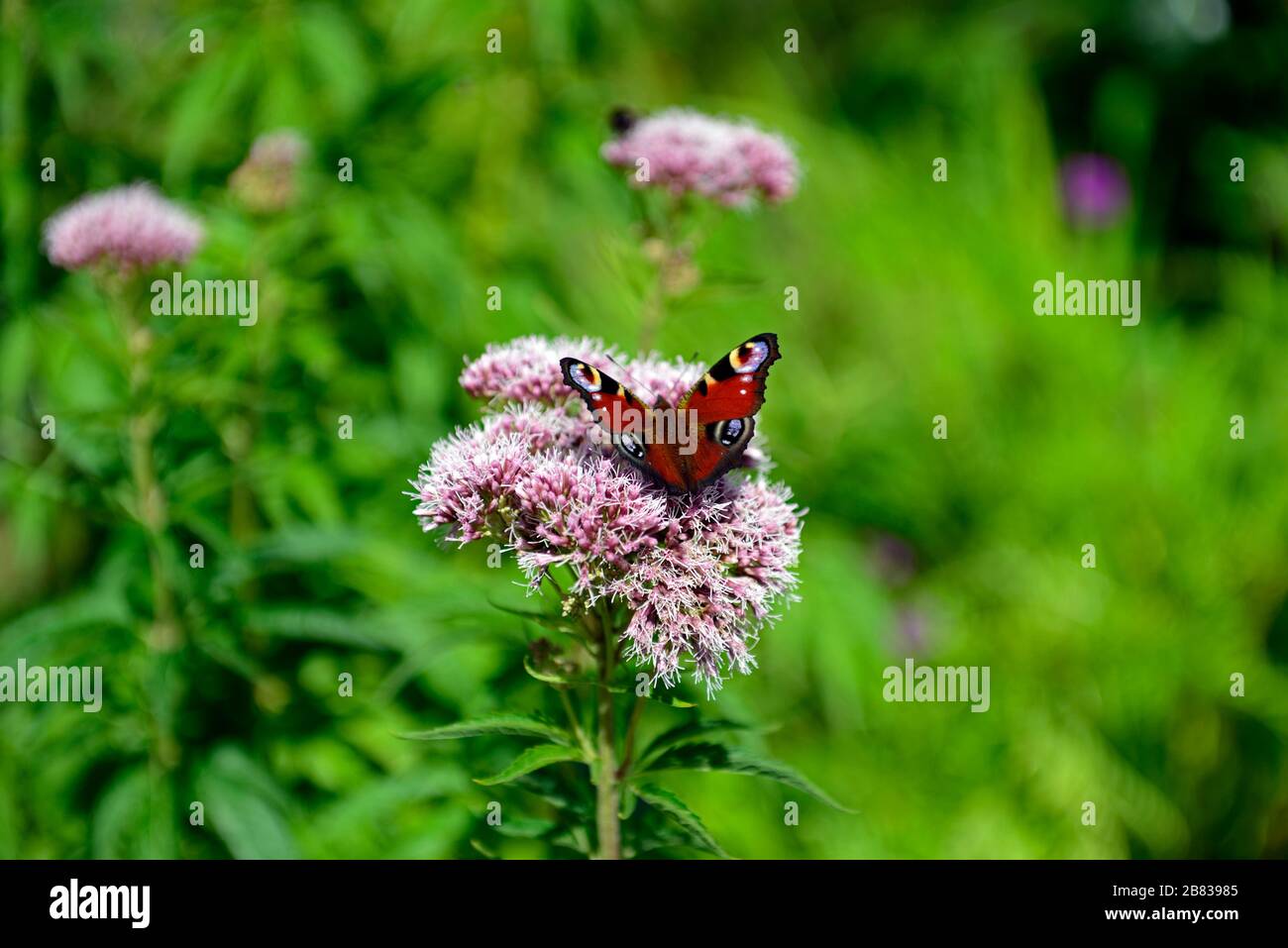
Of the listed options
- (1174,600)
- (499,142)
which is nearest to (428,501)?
(499,142)

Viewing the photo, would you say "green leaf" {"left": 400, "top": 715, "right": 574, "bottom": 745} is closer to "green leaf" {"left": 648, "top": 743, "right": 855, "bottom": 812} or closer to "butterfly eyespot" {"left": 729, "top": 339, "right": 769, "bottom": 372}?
"green leaf" {"left": 648, "top": 743, "right": 855, "bottom": 812}

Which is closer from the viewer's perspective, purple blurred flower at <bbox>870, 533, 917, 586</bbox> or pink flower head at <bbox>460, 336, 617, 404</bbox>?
pink flower head at <bbox>460, 336, 617, 404</bbox>

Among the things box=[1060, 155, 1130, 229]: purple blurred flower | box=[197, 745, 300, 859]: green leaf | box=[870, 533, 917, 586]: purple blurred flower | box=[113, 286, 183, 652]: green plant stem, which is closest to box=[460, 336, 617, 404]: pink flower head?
box=[113, 286, 183, 652]: green plant stem

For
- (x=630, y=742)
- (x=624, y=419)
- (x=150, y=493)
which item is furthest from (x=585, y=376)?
(x=150, y=493)

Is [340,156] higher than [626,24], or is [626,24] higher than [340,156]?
[626,24]

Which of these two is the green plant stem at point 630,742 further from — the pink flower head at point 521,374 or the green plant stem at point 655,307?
the green plant stem at point 655,307

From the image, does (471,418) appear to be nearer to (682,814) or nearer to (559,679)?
(559,679)

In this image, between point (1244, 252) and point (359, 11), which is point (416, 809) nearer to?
point (359, 11)
